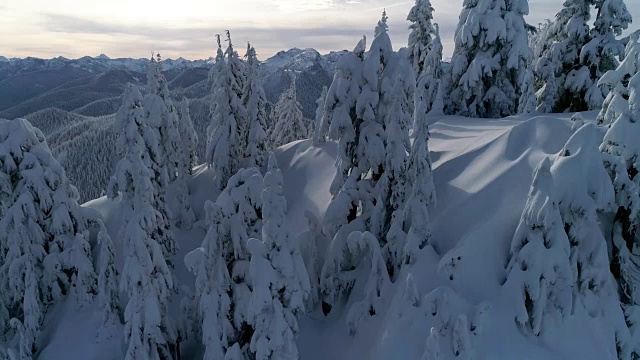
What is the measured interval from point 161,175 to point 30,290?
800 cm

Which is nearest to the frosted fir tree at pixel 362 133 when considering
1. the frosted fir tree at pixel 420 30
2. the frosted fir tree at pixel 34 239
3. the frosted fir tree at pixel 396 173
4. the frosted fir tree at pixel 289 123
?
the frosted fir tree at pixel 396 173

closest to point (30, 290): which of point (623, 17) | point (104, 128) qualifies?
point (623, 17)

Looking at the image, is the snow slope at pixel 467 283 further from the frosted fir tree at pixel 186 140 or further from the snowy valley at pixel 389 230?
the frosted fir tree at pixel 186 140

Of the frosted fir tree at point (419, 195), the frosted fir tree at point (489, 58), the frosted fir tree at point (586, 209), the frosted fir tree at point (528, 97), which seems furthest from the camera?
the frosted fir tree at point (528, 97)

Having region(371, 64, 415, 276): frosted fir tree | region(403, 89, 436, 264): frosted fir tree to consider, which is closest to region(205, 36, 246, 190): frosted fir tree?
region(371, 64, 415, 276): frosted fir tree

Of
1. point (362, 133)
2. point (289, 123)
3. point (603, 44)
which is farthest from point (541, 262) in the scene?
point (289, 123)

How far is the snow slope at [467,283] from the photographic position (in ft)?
40.2

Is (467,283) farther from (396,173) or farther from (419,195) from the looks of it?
(396,173)

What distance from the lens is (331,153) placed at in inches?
1043

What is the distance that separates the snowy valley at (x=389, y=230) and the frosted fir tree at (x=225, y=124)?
2.16 feet

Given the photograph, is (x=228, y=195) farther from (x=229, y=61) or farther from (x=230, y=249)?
(x=229, y=61)

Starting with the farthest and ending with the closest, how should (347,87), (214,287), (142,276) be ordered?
(347,87) → (142,276) → (214,287)

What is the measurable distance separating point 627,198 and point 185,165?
25.2 m

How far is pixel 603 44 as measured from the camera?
2267cm
